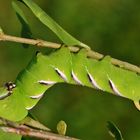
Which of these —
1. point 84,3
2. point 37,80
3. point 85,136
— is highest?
point 37,80

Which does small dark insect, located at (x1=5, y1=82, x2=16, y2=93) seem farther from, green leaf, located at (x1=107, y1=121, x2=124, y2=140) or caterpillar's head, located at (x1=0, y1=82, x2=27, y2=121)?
green leaf, located at (x1=107, y1=121, x2=124, y2=140)

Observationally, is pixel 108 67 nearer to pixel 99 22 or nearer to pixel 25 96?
pixel 25 96

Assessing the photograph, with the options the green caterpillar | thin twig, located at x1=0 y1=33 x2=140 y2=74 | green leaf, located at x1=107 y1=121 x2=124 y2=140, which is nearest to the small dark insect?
the green caterpillar

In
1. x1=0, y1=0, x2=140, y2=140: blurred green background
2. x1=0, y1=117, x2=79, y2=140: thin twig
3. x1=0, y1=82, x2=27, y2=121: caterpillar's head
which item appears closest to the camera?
x1=0, y1=117, x2=79, y2=140: thin twig

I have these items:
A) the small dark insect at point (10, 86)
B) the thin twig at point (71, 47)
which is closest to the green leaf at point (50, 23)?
the thin twig at point (71, 47)

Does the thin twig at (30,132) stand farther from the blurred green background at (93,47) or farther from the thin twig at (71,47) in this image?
the blurred green background at (93,47)

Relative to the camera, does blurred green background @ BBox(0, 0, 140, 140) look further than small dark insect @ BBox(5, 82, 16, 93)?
Yes

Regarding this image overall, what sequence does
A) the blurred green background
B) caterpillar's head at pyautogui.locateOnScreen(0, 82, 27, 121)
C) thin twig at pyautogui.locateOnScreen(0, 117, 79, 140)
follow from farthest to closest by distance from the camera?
the blurred green background → caterpillar's head at pyautogui.locateOnScreen(0, 82, 27, 121) → thin twig at pyautogui.locateOnScreen(0, 117, 79, 140)

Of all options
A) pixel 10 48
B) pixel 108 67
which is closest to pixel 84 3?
pixel 10 48
